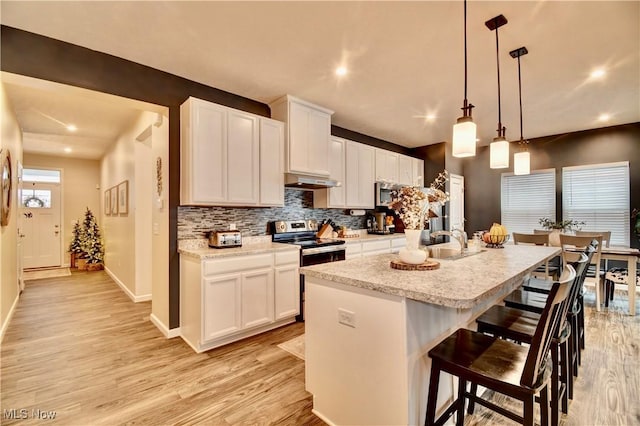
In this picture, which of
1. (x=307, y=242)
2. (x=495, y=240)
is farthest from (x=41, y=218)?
(x=495, y=240)

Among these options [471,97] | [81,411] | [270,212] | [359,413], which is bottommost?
[81,411]

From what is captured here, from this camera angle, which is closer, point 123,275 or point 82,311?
point 82,311

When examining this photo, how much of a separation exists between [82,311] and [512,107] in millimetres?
6250

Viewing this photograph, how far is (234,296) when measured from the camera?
2.91 m

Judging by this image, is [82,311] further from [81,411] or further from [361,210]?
[361,210]

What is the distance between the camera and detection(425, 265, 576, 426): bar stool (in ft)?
3.84

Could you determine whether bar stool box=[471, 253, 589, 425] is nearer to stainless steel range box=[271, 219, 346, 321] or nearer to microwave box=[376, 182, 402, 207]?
stainless steel range box=[271, 219, 346, 321]

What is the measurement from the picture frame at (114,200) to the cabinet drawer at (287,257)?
404 cm

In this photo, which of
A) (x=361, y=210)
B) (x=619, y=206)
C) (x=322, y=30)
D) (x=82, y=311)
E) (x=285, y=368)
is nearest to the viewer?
(x=322, y=30)

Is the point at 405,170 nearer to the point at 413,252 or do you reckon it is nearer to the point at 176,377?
the point at 413,252

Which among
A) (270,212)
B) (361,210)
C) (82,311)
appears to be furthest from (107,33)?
(361,210)

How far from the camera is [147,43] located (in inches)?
97.5

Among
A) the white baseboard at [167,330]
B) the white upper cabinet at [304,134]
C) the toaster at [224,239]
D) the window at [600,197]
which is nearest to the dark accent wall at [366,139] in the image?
the white upper cabinet at [304,134]

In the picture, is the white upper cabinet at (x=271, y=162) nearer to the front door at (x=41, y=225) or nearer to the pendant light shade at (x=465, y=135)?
the pendant light shade at (x=465, y=135)
